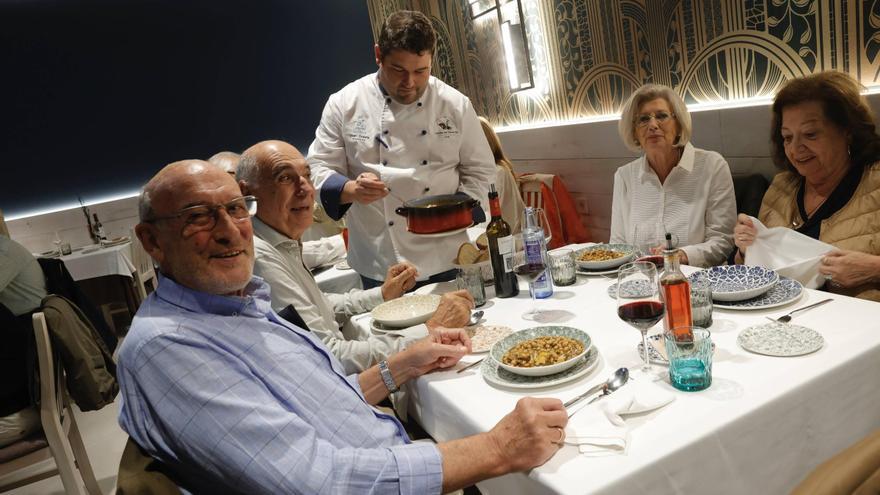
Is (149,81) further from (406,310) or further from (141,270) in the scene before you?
(406,310)

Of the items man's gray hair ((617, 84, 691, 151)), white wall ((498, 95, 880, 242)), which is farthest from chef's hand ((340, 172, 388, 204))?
white wall ((498, 95, 880, 242))

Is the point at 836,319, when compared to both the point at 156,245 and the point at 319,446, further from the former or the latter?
the point at 156,245

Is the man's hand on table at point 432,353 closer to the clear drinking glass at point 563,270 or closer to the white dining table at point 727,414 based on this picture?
the white dining table at point 727,414

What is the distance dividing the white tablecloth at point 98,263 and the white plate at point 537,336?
183 inches

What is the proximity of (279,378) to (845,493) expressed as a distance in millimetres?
989

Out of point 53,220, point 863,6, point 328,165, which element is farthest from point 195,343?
point 53,220

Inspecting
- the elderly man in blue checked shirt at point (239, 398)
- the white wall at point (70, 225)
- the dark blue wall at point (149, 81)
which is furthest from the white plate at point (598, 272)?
the white wall at point (70, 225)

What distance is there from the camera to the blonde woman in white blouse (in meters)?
2.53

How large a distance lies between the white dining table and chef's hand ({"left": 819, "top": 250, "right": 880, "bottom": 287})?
12.4 inches

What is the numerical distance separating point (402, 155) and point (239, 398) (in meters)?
1.78

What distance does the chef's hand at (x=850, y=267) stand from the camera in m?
1.80

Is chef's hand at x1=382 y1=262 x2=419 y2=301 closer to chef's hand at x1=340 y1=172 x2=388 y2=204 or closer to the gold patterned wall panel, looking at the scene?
chef's hand at x1=340 y1=172 x2=388 y2=204

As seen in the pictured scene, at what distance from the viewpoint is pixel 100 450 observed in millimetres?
3514

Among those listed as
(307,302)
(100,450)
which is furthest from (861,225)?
(100,450)
